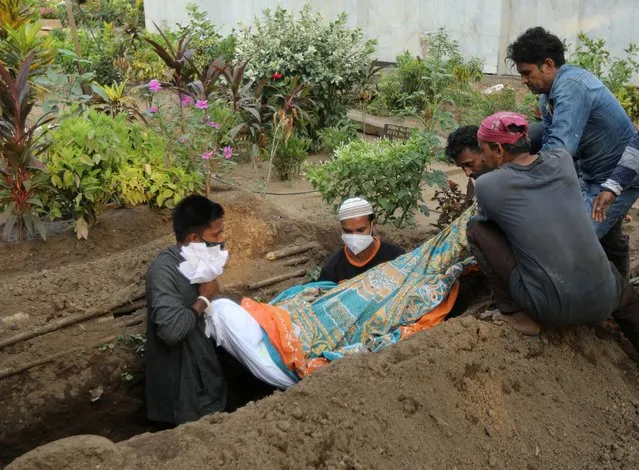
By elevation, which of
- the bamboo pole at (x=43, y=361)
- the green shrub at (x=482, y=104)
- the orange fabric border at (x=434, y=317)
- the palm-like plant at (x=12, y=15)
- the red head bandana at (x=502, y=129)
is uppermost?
the palm-like plant at (x=12, y=15)

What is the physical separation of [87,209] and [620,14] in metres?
8.50

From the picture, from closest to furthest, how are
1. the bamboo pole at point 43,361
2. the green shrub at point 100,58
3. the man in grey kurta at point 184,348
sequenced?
the man in grey kurta at point 184,348 < the bamboo pole at point 43,361 < the green shrub at point 100,58

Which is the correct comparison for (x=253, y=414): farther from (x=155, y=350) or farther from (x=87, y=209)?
(x=87, y=209)

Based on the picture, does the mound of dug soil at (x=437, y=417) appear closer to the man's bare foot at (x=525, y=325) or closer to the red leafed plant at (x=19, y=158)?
the man's bare foot at (x=525, y=325)

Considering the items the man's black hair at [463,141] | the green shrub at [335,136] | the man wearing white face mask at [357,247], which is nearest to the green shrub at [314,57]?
the green shrub at [335,136]

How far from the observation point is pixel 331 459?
265 cm

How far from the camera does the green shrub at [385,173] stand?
17.8ft

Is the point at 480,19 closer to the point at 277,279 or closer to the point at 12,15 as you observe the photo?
the point at 12,15

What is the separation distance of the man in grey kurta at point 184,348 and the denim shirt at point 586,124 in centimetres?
189

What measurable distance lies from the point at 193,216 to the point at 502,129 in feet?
5.35

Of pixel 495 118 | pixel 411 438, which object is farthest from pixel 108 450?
pixel 495 118

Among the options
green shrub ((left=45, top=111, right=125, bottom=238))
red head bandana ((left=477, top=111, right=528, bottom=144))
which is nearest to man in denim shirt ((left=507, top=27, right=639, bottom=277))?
red head bandana ((left=477, top=111, right=528, bottom=144))

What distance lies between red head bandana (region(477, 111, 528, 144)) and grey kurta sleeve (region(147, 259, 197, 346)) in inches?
68.6

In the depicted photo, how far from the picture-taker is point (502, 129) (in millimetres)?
3273
